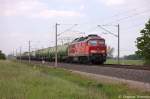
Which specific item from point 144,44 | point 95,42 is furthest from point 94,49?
point 144,44

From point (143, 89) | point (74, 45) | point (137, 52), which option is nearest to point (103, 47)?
point (74, 45)

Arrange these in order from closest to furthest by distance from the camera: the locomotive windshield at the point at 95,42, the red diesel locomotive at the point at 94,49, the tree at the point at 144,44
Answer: the red diesel locomotive at the point at 94,49, the locomotive windshield at the point at 95,42, the tree at the point at 144,44

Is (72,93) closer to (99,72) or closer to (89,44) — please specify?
(99,72)

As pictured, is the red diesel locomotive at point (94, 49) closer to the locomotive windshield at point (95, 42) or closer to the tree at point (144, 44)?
the locomotive windshield at point (95, 42)

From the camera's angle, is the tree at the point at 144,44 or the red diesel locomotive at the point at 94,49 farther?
the tree at the point at 144,44

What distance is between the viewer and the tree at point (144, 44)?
64.1m

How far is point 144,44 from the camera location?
66.2 metres

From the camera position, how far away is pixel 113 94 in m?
20.5

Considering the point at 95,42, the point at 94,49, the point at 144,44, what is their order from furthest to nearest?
the point at 144,44
the point at 95,42
the point at 94,49

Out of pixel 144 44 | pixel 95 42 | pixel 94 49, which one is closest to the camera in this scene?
pixel 94 49

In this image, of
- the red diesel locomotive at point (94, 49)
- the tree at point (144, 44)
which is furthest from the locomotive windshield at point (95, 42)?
the tree at point (144, 44)

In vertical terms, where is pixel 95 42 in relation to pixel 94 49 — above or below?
above

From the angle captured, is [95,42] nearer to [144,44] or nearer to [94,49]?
[94,49]

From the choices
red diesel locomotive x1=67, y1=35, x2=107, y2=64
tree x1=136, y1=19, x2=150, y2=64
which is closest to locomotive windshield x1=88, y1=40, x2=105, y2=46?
red diesel locomotive x1=67, y1=35, x2=107, y2=64
